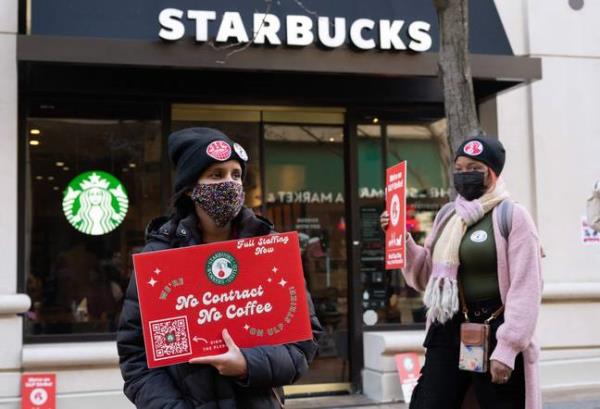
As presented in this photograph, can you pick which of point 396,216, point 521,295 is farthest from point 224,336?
point 396,216

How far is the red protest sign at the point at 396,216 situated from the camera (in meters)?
4.31

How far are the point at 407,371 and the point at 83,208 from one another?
383cm

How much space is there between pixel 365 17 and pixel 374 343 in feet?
11.5

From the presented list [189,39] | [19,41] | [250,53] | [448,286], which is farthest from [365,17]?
[448,286]

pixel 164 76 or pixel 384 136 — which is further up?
pixel 164 76

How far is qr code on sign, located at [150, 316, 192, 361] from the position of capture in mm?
2250

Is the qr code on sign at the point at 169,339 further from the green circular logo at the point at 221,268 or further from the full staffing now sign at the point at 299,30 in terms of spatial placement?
the full staffing now sign at the point at 299,30

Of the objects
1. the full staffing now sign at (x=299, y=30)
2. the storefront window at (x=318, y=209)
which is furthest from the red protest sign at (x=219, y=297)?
the storefront window at (x=318, y=209)

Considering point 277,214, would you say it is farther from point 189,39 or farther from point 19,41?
point 19,41

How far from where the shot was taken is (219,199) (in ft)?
8.04

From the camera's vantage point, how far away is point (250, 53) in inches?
280

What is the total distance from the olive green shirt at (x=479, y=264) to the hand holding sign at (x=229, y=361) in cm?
194

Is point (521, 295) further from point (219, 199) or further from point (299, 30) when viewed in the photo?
point (299, 30)

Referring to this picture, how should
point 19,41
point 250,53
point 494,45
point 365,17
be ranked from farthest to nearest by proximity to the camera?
point 494,45, point 365,17, point 250,53, point 19,41
